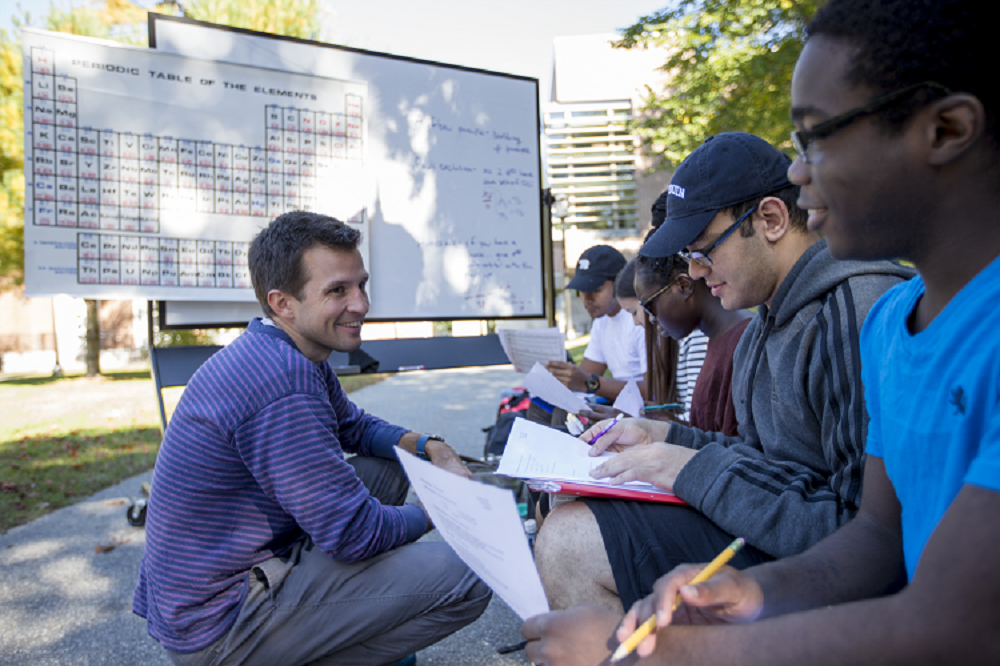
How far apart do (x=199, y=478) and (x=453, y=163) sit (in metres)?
2.96

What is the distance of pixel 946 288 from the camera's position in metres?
0.86

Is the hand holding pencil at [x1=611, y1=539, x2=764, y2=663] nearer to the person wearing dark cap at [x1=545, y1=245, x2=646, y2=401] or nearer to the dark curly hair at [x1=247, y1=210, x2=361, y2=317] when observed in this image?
the dark curly hair at [x1=247, y1=210, x2=361, y2=317]

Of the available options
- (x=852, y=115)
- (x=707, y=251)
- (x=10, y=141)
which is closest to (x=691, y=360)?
(x=707, y=251)

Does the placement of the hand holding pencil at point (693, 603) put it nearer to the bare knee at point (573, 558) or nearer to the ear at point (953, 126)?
the bare knee at point (573, 558)

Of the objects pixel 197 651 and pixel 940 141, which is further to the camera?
pixel 197 651

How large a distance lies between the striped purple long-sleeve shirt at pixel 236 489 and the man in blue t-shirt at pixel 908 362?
2.78 feet

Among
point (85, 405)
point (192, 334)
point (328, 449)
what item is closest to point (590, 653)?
point (328, 449)

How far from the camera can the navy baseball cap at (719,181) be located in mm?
1645

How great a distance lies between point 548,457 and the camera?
159 cm

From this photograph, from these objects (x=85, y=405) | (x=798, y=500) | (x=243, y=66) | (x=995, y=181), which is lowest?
(x=85, y=405)

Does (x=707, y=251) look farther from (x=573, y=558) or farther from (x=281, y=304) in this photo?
(x=281, y=304)

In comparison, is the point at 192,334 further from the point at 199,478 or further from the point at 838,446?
the point at 838,446

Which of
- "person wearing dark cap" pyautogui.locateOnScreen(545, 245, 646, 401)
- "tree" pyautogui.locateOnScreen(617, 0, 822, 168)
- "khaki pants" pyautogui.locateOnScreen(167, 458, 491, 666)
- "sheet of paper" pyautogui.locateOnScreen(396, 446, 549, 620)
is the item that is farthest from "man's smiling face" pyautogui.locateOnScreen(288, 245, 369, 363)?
"tree" pyautogui.locateOnScreen(617, 0, 822, 168)

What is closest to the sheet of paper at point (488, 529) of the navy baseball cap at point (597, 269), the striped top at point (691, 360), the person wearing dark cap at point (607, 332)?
the striped top at point (691, 360)
